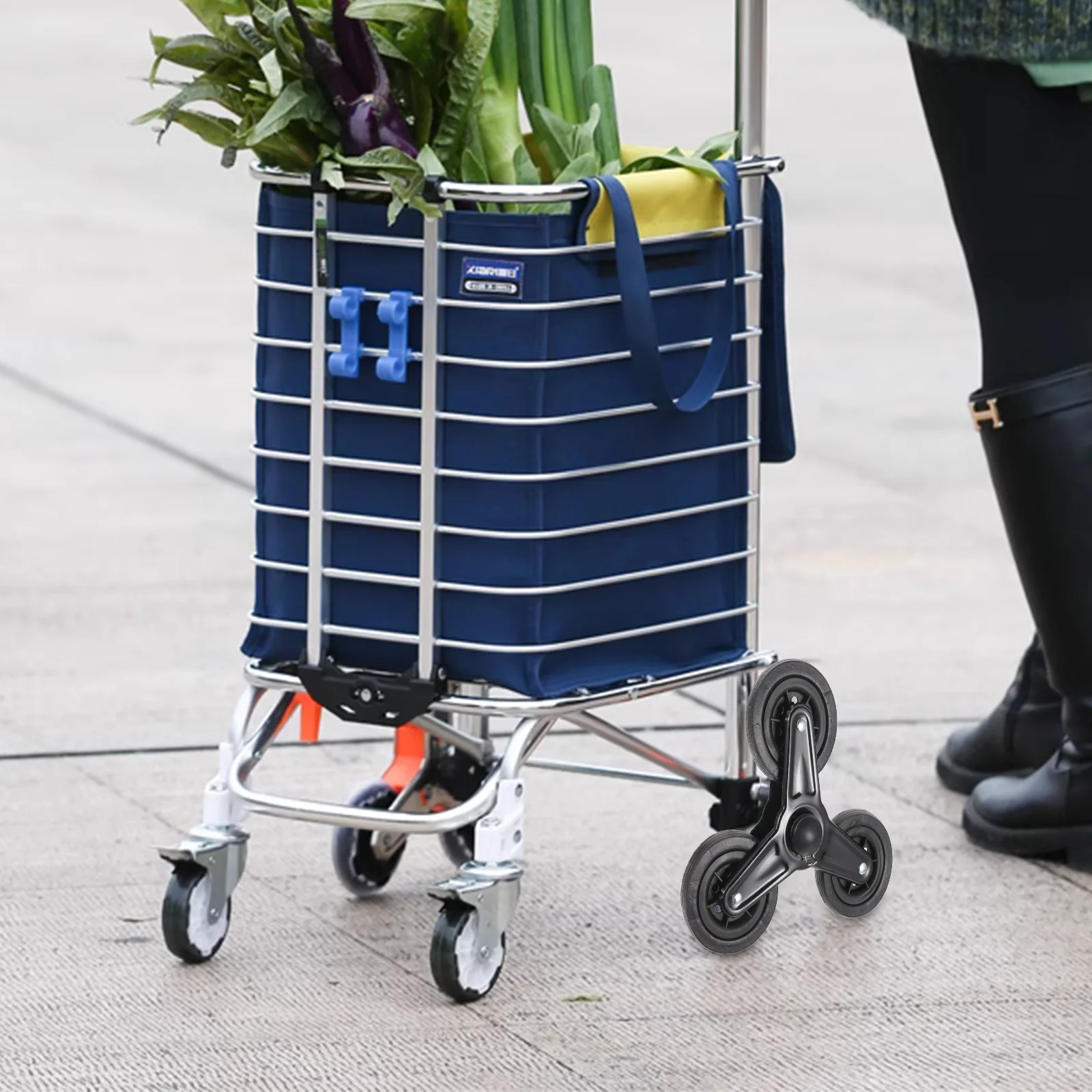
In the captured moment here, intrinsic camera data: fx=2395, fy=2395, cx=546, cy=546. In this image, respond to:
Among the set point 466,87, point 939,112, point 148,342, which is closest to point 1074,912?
point 939,112

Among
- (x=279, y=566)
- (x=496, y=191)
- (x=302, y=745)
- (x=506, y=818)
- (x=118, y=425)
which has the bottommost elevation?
(x=302, y=745)

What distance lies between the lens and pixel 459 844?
3395 millimetres

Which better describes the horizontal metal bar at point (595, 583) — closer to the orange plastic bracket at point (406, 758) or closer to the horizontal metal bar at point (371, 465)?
the horizontal metal bar at point (371, 465)

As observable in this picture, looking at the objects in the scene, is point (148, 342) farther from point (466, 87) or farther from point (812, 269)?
point (466, 87)

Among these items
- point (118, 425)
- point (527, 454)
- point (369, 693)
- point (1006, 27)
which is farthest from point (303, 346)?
point (118, 425)

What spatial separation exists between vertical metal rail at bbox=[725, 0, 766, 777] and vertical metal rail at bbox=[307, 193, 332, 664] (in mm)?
565

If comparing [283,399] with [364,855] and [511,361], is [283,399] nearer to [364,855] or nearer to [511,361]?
[511,361]

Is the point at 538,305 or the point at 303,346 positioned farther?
the point at 303,346

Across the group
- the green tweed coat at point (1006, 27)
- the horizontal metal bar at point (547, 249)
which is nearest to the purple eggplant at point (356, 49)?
the horizontal metal bar at point (547, 249)

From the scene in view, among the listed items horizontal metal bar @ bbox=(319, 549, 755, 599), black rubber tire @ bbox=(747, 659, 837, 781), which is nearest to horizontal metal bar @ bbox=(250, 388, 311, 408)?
Result: horizontal metal bar @ bbox=(319, 549, 755, 599)

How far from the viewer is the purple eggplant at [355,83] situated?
2773mm

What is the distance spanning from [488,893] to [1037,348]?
3.72 ft

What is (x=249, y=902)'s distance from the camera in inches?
127

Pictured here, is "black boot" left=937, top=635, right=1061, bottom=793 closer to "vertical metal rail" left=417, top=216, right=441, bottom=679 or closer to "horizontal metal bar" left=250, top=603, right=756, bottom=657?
"horizontal metal bar" left=250, top=603, right=756, bottom=657
